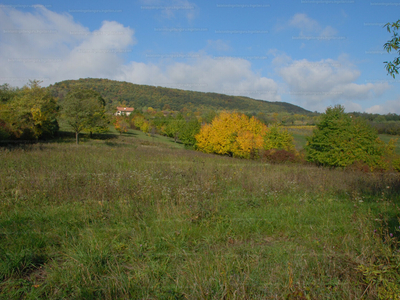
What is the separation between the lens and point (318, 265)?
8.98ft

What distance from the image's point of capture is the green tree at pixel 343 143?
82.0ft

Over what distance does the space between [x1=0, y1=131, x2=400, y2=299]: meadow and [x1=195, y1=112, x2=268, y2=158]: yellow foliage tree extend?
79.8 feet

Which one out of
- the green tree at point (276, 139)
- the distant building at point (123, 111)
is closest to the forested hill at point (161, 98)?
the distant building at point (123, 111)

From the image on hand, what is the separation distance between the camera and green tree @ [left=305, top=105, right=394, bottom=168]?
82.0 ft

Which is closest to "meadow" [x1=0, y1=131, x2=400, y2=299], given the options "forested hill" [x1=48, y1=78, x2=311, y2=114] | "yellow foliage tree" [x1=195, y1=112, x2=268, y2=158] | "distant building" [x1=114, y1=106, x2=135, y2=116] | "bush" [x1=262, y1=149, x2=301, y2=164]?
"bush" [x1=262, y1=149, x2=301, y2=164]

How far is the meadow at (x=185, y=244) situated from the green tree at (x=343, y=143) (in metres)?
22.5

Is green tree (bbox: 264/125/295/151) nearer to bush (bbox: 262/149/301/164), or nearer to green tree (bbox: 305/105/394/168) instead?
green tree (bbox: 305/105/394/168)

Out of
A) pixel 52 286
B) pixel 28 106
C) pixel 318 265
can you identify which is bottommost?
pixel 52 286

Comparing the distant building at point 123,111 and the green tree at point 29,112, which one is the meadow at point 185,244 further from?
the distant building at point 123,111

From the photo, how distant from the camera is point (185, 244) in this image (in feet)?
11.5

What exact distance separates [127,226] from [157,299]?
1.82 m

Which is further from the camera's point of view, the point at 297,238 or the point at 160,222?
the point at 160,222

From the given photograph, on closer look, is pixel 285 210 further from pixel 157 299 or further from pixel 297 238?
pixel 157 299

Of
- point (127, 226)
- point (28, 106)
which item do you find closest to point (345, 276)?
point (127, 226)
